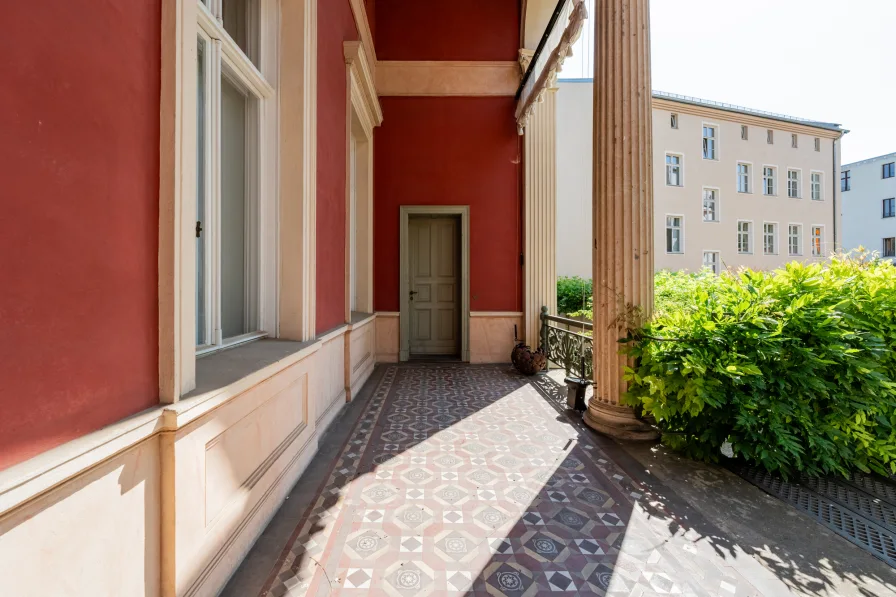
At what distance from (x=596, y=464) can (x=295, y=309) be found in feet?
8.29

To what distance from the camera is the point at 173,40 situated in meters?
1.35

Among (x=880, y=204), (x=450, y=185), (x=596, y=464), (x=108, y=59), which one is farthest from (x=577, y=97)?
(x=880, y=204)

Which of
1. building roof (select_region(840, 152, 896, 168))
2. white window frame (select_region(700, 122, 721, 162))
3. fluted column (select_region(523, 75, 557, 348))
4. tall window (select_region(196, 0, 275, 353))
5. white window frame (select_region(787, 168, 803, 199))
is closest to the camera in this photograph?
tall window (select_region(196, 0, 275, 353))

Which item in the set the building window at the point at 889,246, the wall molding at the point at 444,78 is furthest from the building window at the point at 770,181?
the wall molding at the point at 444,78

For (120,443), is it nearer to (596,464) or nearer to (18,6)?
(18,6)

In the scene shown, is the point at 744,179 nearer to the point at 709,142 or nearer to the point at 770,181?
the point at 770,181

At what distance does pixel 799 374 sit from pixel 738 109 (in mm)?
24078

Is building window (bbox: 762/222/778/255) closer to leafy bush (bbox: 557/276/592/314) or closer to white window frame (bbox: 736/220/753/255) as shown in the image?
white window frame (bbox: 736/220/753/255)

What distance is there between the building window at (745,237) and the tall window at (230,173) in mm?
24664

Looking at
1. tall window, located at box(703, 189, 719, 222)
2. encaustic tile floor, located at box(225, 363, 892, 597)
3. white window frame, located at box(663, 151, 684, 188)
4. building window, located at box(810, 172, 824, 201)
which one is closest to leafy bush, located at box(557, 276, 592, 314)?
encaustic tile floor, located at box(225, 363, 892, 597)

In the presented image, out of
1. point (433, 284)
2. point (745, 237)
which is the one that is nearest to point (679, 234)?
point (745, 237)

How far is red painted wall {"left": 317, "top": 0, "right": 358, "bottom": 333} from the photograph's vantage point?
327cm

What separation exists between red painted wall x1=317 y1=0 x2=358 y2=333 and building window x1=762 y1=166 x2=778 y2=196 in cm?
2529

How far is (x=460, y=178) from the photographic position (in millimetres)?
6586
